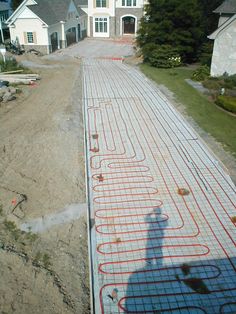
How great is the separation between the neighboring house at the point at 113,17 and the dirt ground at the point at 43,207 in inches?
1219

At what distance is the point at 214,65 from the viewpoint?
24547 mm

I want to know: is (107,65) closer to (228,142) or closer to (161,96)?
(161,96)

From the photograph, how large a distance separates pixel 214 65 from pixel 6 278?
73.7 feet

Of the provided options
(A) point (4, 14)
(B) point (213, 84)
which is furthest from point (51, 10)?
(B) point (213, 84)

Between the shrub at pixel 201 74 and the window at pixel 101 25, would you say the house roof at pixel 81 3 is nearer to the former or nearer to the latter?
the window at pixel 101 25

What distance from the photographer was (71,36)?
41.3 m

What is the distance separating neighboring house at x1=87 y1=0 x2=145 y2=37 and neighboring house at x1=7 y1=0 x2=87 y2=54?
6.54 meters

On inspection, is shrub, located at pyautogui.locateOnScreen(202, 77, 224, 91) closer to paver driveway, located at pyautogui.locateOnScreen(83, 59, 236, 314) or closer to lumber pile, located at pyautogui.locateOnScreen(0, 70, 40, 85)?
paver driveway, located at pyautogui.locateOnScreen(83, 59, 236, 314)

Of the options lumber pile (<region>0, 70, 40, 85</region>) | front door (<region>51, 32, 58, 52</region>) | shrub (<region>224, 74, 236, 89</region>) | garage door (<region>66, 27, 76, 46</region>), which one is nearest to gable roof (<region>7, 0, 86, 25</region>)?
front door (<region>51, 32, 58, 52</region>)

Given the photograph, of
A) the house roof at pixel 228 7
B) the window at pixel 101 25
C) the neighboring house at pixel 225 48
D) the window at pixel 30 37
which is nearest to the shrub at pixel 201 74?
the neighboring house at pixel 225 48

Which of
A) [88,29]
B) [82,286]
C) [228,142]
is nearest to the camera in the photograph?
[82,286]

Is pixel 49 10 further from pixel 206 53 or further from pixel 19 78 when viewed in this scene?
pixel 206 53

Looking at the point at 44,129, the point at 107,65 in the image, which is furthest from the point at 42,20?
the point at 44,129

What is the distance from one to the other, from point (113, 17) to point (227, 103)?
32.9m
